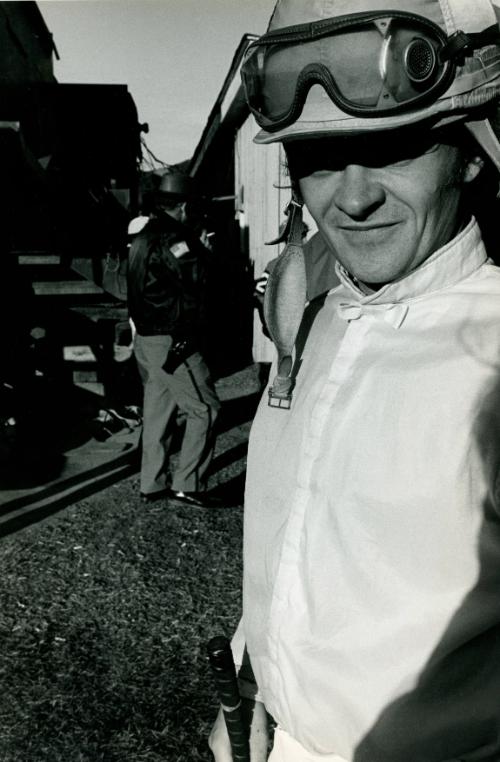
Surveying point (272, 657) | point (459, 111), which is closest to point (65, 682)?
point (272, 657)

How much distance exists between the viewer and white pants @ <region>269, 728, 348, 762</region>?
120 cm

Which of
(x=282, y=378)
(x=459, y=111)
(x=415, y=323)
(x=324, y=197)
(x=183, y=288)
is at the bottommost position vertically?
(x=183, y=288)

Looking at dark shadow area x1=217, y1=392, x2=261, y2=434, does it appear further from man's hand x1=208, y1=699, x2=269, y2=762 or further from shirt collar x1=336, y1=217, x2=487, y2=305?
shirt collar x1=336, y1=217, x2=487, y2=305

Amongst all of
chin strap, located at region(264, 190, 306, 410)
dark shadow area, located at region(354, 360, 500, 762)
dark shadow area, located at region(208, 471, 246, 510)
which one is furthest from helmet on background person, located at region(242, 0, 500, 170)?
dark shadow area, located at region(208, 471, 246, 510)

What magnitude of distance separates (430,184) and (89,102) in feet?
50.5

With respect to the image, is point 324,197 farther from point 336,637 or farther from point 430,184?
point 336,637

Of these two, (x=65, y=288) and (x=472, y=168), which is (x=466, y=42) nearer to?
(x=472, y=168)

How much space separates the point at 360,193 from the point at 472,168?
0.67 ft

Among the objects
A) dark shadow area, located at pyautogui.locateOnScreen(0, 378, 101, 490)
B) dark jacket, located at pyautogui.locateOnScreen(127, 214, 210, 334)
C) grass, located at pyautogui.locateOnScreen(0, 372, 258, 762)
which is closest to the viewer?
grass, located at pyautogui.locateOnScreen(0, 372, 258, 762)

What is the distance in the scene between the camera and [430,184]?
Answer: 107 centimetres

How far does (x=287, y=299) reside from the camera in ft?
4.78

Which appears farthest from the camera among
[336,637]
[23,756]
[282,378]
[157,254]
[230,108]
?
[230,108]

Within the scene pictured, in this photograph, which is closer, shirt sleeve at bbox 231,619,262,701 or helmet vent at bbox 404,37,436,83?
helmet vent at bbox 404,37,436,83

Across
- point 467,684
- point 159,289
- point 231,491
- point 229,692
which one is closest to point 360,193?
point 467,684
